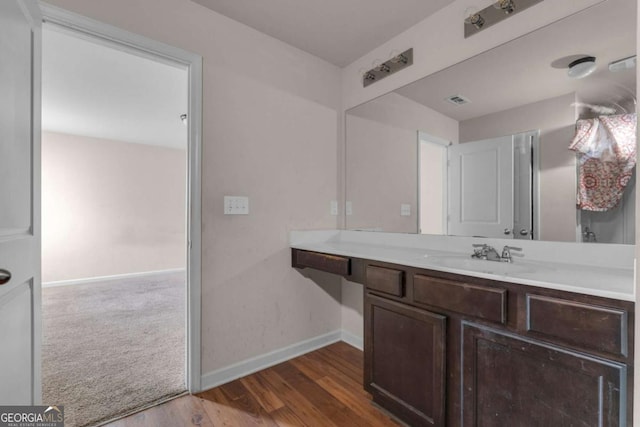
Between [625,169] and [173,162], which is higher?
[173,162]

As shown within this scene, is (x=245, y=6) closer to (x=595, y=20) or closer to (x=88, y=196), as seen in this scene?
(x=595, y=20)

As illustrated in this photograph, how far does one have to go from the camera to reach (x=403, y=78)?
2.01 meters

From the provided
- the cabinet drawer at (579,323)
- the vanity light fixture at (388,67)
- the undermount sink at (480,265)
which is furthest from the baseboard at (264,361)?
the vanity light fixture at (388,67)

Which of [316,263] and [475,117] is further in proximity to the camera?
[316,263]

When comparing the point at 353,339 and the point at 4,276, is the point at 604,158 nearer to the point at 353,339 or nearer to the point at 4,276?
the point at 353,339

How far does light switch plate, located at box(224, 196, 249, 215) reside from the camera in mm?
1863

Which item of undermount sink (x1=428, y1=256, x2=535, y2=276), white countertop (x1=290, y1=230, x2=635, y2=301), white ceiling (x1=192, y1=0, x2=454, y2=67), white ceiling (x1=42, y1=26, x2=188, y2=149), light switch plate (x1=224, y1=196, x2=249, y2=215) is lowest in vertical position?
undermount sink (x1=428, y1=256, x2=535, y2=276)

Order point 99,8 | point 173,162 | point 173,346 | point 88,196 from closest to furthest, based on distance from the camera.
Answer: point 99,8 < point 173,346 < point 88,196 < point 173,162

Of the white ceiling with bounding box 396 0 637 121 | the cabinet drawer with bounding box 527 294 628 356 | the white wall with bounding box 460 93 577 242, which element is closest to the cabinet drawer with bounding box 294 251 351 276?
the cabinet drawer with bounding box 527 294 628 356

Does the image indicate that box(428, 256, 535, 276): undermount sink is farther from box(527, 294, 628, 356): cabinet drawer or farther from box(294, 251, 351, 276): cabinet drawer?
box(294, 251, 351, 276): cabinet drawer

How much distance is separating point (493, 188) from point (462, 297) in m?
0.79

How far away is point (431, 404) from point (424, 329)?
32 centimetres

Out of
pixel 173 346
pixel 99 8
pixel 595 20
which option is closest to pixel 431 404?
pixel 595 20

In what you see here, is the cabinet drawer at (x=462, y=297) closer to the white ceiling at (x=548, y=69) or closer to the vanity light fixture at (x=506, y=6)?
the white ceiling at (x=548, y=69)
